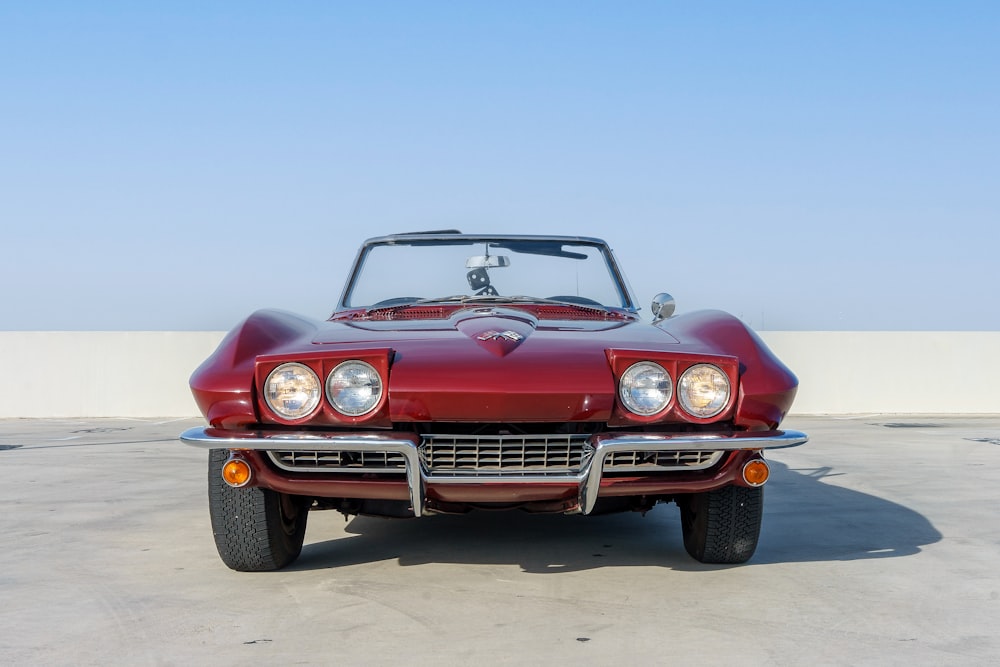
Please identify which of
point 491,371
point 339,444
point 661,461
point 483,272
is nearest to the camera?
point 339,444

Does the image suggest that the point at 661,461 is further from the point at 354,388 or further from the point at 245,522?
the point at 245,522

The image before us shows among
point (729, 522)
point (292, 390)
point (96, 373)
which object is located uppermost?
point (292, 390)

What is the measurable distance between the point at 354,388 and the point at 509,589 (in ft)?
2.83

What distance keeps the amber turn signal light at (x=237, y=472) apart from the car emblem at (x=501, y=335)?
2.99 feet

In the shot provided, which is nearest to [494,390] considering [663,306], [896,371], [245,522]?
[245,522]

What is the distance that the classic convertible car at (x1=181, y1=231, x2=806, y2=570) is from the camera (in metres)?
3.24

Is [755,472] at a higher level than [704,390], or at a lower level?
lower

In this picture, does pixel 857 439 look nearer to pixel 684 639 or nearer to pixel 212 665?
pixel 684 639

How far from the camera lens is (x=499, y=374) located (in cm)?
328

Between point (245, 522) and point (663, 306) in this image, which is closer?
point (245, 522)

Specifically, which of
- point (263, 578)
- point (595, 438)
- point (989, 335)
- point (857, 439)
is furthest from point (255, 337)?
point (989, 335)

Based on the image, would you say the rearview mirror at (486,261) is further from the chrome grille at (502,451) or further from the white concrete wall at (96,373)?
the white concrete wall at (96,373)

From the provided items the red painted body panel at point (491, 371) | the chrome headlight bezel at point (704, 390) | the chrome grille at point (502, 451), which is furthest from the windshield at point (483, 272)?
the chrome grille at point (502, 451)

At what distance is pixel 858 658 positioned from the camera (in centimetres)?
265
